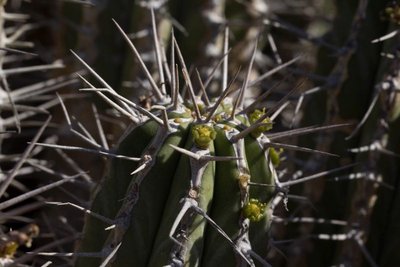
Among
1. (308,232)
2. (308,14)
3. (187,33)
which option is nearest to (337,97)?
(308,232)

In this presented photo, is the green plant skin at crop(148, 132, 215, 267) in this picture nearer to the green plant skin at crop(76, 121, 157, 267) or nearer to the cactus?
the cactus

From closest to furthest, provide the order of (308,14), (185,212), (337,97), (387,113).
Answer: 1. (185,212)
2. (387,113)
3. (337,97)
4. (308,14)

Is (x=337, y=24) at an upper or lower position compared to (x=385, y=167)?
upper

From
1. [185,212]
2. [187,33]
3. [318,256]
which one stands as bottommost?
[318,256]

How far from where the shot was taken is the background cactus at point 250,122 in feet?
5.82

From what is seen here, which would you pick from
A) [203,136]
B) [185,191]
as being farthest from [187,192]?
[203,136]

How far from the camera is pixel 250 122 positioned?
1.88 m

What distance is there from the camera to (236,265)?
5.70 ft

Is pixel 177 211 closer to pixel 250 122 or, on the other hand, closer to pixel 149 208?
pixel 149 208

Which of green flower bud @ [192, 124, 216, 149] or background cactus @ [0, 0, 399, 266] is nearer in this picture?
green flower bud @ [192, 124, 216, 149]

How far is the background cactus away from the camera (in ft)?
5.82

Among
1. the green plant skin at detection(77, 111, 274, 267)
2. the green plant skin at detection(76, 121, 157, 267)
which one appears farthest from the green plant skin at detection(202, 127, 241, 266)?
the green plant skin at detection(76, 121, 157, 267)

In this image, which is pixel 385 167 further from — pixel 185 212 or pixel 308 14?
pixel 308 14

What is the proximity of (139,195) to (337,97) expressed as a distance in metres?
0.98
